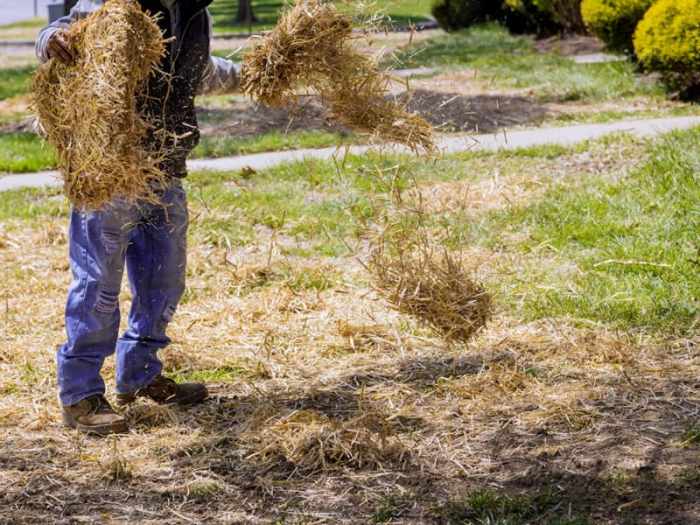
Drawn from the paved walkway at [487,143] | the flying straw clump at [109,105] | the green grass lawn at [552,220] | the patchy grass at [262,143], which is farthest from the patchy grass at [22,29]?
the flying straw clump at [109,105]

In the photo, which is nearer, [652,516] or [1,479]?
[652,516]

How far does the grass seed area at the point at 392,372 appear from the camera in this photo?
4.23m

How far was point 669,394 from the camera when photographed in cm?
509

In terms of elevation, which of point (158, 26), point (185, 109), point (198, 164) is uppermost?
point (158, 26)

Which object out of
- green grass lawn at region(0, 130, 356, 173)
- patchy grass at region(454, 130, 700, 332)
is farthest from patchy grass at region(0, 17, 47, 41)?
patchy grass at region(454, 130, 700, 332)

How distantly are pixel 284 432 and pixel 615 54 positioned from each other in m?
12.2

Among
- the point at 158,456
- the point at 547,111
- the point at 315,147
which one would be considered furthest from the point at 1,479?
the point at 547,111

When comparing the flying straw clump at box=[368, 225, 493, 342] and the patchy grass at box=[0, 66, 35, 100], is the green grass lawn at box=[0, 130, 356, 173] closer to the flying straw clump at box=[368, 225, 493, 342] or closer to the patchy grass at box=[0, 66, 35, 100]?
the patchy grass at box=[0, 66, 35, 100]

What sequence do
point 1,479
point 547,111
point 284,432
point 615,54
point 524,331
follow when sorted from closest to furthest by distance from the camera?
point 1,479
point 284,432
point 524,331
point 547,111
point 615,54

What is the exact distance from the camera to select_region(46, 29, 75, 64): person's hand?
14.9 ft

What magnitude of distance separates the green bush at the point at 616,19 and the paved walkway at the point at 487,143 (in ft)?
12.9

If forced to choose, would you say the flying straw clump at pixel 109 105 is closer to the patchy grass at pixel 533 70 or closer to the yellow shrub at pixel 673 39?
the patchy grass at pixel 533 70

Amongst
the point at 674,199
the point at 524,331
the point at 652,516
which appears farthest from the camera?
the point at 674,199

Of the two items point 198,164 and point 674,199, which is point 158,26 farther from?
point 198,164
